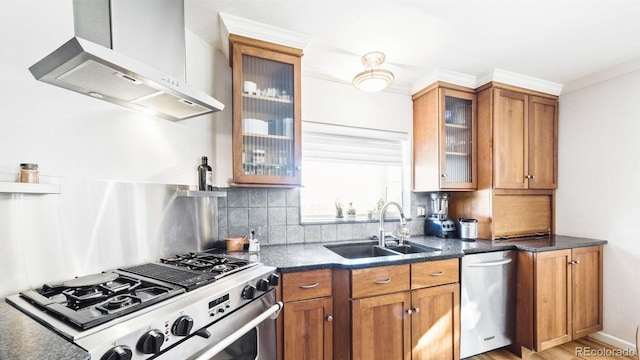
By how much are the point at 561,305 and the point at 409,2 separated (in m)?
2.59

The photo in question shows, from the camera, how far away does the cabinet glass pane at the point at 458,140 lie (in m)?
2.41

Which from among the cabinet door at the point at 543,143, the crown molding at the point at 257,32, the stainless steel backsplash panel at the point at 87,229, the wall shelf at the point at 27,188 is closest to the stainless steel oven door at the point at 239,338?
the stainless steel backsplash panel at the point at 87,229

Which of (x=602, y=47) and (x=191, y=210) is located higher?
(x=602, y=47)

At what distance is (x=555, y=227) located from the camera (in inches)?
104

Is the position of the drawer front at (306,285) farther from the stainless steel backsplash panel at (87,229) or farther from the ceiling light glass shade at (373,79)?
the ceiling light glass shade at (373,79)

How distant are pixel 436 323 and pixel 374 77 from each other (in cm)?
179

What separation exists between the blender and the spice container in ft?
8.91

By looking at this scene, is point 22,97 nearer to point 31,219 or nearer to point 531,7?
point 31,219

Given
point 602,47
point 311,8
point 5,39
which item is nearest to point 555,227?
point 602,47

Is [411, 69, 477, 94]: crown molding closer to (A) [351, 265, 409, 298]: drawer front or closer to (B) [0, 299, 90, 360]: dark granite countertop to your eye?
(A) [351, 265, 409, 298]: drawer front

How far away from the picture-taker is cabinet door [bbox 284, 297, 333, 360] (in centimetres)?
149

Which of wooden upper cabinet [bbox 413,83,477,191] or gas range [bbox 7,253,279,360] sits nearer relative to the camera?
gas range [bbox 7,253,279,360]

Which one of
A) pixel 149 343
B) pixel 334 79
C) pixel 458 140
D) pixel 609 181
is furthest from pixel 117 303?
pixel 609 181

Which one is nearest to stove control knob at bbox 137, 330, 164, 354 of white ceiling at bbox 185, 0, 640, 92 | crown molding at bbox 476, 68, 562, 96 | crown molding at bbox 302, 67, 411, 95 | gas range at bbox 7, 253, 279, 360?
gas range at bbox 7, 253, 279, 360
